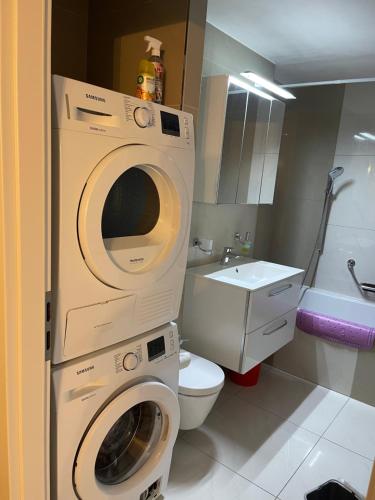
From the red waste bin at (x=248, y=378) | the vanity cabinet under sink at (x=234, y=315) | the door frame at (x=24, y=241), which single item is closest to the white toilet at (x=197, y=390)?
the vanity cabinet under sink at (x=234, y=315)

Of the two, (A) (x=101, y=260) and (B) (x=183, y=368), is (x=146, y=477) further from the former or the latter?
(A) (x=101, y=260)

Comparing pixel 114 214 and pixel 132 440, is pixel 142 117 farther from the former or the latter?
pixel 132 440

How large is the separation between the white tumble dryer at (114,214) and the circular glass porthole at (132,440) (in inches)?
15.1

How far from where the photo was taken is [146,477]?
142 centimetres

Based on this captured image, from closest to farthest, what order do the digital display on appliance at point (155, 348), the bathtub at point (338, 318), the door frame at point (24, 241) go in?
the door frame at point (24, 241) < the digital display on appliance at point (155, 348) < the bathtub at point (338, 318)

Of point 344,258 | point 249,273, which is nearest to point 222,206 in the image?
point 249,273

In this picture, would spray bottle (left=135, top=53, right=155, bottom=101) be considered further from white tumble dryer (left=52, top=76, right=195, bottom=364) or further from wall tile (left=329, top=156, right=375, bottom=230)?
wall tile (left=329, top=156, right=375, bottom=230)

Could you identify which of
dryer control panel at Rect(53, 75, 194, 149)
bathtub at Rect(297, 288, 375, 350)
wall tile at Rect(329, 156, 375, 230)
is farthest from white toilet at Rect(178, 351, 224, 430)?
wall tile at Rect(329, 156, 375, 230)

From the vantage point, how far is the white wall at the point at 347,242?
2645 millimetres

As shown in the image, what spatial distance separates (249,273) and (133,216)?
1.46 meters

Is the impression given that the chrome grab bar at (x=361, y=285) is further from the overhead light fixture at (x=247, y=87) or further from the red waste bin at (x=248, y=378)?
the overhead light fixture at (x=247, y=87)

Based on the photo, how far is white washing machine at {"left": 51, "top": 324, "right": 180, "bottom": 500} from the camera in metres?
1.11

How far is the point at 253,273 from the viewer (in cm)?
262

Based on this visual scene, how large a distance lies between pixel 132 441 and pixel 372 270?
7.27ft
